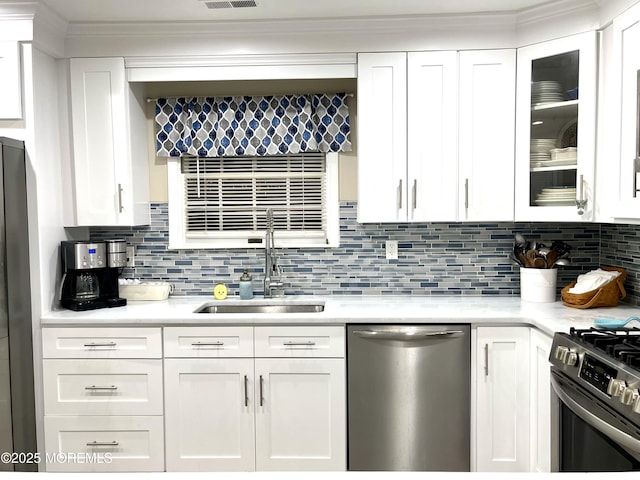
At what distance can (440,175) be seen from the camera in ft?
10.1

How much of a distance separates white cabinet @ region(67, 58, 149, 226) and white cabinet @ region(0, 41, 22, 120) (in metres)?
0.34

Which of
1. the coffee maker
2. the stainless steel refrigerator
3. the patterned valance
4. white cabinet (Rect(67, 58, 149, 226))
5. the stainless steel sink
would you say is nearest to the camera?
the stainless steel refrigerator

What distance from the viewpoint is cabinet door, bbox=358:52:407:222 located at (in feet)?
10.1

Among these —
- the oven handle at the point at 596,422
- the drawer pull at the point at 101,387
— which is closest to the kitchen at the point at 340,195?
the drawer pull at the point at 101,387

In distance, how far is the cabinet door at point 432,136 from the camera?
3.04 meters

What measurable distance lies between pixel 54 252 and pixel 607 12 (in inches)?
117

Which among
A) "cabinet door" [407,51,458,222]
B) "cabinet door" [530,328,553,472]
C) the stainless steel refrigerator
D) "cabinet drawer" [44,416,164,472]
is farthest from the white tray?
"cabinet door" [530,328,553,472]

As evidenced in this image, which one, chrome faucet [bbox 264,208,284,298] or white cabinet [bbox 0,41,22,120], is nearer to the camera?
white cabinet [bbox 0,41,22,120]

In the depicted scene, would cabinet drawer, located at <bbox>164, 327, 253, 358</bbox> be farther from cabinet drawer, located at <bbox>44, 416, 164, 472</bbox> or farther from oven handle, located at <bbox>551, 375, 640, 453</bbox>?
oven handle, located at <bbox>551, 375, 640, 453</bbox>

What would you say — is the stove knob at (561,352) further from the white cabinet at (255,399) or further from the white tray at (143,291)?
the white tray at (143,291)

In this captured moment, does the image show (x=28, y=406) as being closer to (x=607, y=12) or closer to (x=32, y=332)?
(x=32, y=332)

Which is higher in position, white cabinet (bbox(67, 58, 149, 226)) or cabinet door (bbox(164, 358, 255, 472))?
white cabinet (bbox(67, 58, 149, 226))

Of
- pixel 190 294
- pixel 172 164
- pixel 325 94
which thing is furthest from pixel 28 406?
pixel 325 94

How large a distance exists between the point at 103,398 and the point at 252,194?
55.9 inches
